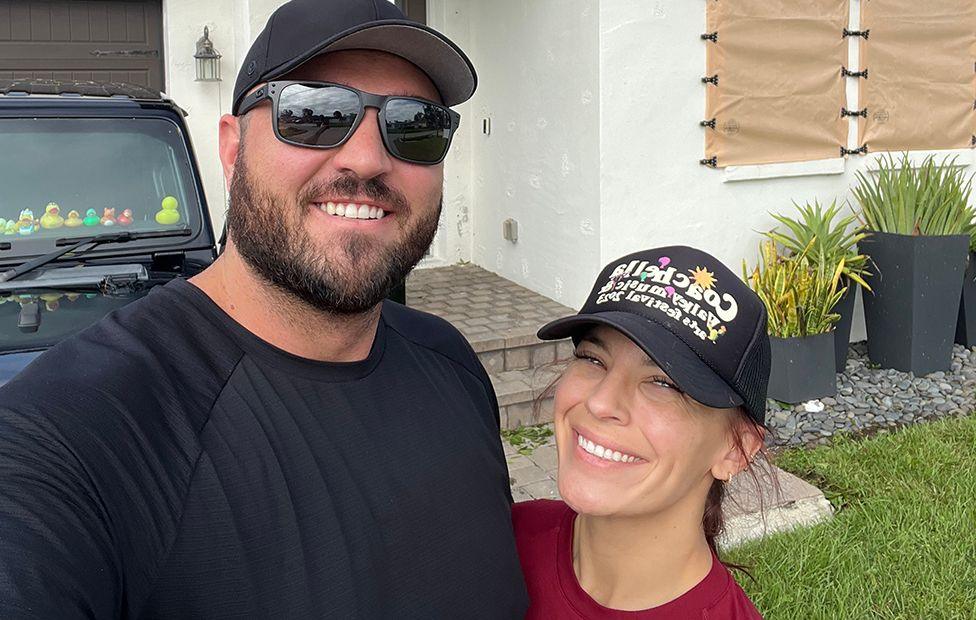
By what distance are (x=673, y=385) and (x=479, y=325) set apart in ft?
14.4

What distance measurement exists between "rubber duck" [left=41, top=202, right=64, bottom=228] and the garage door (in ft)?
11.3

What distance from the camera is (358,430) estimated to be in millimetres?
1375

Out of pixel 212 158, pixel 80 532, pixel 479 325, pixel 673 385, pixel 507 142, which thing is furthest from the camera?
pixel 507 142

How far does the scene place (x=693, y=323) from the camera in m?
1.53

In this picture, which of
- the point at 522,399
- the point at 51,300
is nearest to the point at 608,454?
the point at 51,300

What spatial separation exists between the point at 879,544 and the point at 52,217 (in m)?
3.77

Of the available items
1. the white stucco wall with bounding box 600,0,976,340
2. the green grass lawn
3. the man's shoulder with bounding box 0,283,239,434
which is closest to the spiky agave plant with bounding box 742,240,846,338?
the white stucco wall with bounding box 600,0,976,340

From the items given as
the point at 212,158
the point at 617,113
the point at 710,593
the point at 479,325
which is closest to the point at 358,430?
the point at 710,593

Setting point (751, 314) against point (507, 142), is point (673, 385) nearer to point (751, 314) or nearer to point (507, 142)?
point (751, 314)

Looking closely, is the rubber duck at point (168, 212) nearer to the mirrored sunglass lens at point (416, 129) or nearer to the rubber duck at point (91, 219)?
the rubber duck at point (91, 219)

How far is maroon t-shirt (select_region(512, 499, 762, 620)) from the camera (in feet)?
5.08

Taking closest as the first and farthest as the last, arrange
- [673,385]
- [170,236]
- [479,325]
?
[673,385], [170,236], [479,325]

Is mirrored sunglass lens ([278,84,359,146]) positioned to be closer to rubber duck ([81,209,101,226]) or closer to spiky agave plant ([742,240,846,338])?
rubber duck ([81,209,101,226])

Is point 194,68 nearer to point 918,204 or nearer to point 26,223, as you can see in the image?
point 26,223
